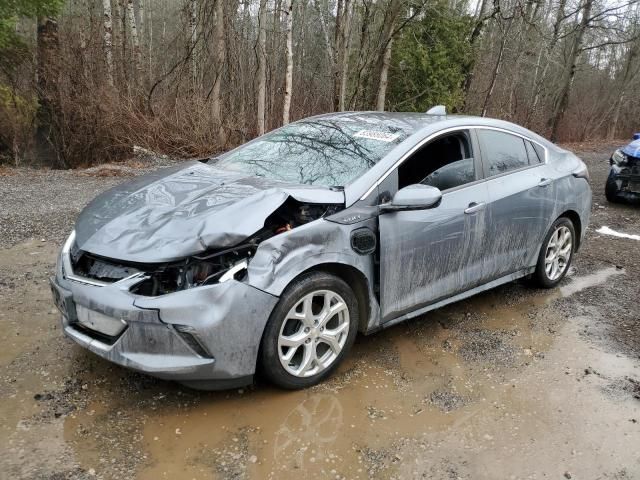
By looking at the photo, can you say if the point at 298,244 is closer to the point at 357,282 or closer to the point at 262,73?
the point at 357,282

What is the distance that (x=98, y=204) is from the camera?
3389 millimetres

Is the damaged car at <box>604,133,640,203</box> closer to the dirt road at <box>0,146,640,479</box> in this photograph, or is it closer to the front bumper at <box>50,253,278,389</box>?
the dirt road at <box>0,146,640,479</box>

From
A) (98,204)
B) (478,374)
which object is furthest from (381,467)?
(98,204)

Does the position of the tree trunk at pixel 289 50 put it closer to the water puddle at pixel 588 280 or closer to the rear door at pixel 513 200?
the rear door at pixel 513 200

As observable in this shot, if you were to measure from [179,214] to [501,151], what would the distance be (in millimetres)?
2646

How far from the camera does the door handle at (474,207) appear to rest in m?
3.76

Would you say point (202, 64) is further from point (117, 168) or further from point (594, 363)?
point (594, 363)

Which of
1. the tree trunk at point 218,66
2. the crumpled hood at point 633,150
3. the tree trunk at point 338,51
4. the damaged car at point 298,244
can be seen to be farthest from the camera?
the tree trunk at point 338,51

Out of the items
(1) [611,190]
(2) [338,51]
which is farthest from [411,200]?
(2) [338,51]

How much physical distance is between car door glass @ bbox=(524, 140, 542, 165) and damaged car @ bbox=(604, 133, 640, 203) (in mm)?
4932

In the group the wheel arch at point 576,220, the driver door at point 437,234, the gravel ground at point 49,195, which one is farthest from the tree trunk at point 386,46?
the driver door at point 437,234

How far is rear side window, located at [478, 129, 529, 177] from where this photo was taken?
13.4 feet

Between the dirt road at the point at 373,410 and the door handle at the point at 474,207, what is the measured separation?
97 centimetres

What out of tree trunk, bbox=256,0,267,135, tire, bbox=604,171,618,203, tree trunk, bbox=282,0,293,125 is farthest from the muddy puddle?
tree trunk, bbox=256,0,267,135
